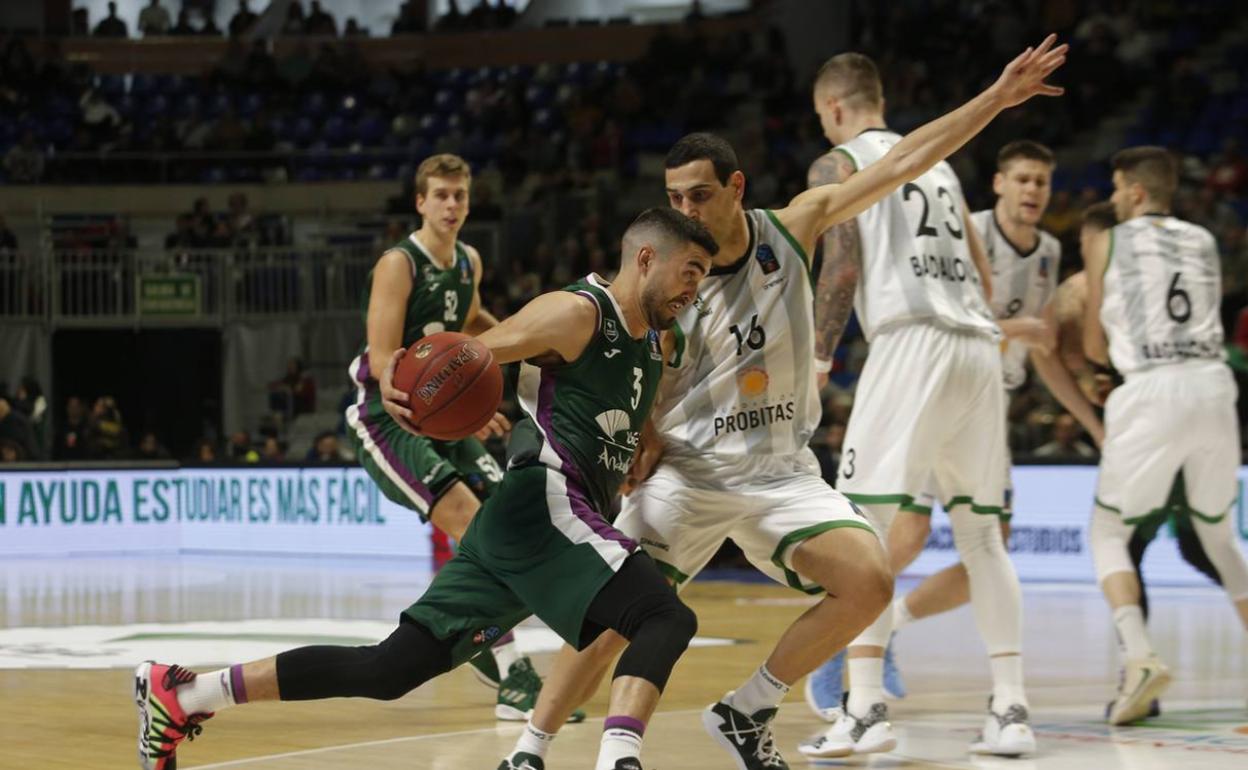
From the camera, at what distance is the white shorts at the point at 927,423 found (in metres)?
6.45

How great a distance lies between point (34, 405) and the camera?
19609 mm

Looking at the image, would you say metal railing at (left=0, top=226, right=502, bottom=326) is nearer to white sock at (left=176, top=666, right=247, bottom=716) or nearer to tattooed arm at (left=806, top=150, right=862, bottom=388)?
tattooed arm at (left=806, top=150, right=862, bottom=388)

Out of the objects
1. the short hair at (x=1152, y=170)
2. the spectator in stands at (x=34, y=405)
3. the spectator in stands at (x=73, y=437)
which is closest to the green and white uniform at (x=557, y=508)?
the short hair at (x=1152, y=170)

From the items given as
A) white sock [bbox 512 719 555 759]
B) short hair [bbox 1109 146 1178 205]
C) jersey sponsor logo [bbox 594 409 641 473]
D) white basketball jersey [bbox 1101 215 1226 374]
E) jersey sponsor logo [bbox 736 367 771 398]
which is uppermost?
short hair [bbox 1109 146 1178 205]

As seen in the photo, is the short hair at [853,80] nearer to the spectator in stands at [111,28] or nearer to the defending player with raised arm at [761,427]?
the defending player with raised arm at [761,427]

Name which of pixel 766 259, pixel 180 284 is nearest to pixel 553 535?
pixel 766 259

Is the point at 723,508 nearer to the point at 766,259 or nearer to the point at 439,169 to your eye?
the point at 766,259

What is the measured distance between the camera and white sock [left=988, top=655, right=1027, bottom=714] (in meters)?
6.29

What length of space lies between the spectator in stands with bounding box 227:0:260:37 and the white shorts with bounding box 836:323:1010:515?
23.1m

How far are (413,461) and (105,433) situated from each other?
537 inches

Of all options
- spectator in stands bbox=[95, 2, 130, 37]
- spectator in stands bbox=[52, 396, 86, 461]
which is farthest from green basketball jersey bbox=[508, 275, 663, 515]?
spectator in stands bbox=[95, 2, 130, 37]

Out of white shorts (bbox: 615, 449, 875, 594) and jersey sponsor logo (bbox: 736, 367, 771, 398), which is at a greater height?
jersey sponsor logo (bbox: 736, 367, 771, 398)

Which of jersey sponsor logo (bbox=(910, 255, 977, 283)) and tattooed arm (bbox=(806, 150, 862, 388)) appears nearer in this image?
tattooed arm (bbox=(806, 150, 862, 388))

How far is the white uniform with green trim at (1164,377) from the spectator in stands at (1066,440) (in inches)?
289
